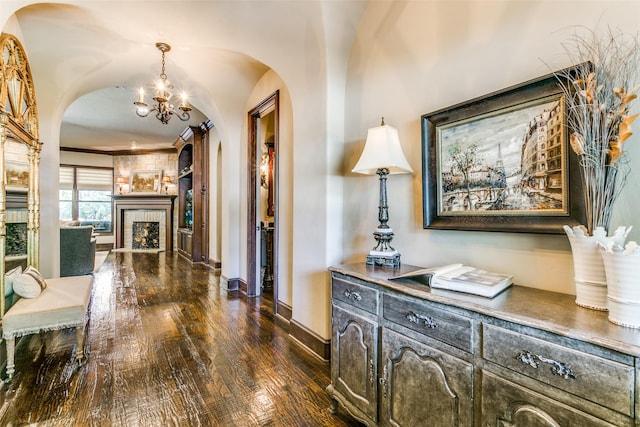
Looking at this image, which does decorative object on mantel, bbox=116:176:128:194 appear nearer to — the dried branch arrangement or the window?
the window

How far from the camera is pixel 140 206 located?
30.6 feet

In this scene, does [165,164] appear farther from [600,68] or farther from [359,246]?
[600,68]

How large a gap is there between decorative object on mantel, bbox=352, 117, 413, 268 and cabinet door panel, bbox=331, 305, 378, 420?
432 millimetres

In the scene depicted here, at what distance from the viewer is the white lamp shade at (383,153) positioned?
5.93 feet

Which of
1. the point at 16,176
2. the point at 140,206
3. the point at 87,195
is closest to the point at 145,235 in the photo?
the point at 140,206

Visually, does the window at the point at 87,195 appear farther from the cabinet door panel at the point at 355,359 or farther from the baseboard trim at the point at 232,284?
the cabinet door panel at the point at 355,359

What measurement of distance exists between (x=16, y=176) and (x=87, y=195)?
330 inches

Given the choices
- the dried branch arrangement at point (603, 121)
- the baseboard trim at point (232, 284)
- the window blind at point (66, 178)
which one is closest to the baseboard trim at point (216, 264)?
the baseboard trim at point (232, 284)

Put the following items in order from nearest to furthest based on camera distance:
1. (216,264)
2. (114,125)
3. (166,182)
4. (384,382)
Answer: (384,382) → (216,264) → (114,125) → (166,182)

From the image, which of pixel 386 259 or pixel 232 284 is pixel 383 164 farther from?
pixel 232 284

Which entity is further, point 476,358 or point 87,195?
point 87,195

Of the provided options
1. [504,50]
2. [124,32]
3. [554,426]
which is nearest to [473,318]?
[554,426]

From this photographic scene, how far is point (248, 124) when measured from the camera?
4.46 meters

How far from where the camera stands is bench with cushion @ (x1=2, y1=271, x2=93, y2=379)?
219cm
